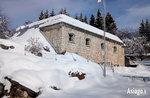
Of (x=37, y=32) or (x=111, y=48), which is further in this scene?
(x=111, y=48)

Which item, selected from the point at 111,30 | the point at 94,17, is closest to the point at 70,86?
the point at 111,30

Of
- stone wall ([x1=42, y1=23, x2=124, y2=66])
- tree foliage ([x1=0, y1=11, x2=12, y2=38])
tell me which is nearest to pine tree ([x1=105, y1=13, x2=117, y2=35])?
stone wall ([x1=42, y1=23, x2=124, y2=66])

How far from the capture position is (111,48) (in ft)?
76.6

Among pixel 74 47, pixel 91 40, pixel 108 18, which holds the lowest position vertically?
pixel 74 47

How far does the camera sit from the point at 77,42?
57.2 feet

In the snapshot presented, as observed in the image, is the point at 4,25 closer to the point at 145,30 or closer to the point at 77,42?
the point at 77,42

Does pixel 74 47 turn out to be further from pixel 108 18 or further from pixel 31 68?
pixel 108 18

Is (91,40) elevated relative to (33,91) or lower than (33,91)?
elevated

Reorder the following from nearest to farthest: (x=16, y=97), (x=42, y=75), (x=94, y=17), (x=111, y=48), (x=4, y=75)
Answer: (x=16, y=97), (x=4, y=75), (x=42, y=75), (x=111, y=48), (x=94, y=17)

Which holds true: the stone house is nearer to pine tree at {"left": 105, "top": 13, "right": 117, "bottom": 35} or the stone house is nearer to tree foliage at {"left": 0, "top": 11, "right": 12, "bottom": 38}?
tree foliage at {"left": 0, "top": 11, "right": 12, "bottom": 38}

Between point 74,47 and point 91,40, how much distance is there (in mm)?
3747

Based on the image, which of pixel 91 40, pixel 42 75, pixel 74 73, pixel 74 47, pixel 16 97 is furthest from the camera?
pixel 91 40

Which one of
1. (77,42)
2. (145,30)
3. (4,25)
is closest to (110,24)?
(145,30)

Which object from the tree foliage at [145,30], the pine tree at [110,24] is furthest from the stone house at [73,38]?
→ the tree foliage at [145,30]
